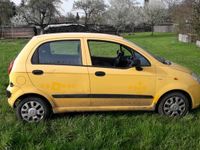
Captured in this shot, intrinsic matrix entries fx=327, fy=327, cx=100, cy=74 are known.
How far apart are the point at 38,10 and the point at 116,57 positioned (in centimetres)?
4371

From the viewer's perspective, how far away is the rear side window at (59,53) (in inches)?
224

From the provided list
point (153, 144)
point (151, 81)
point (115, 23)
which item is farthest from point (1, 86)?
point (115, 23)

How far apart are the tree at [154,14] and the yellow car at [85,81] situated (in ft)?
165

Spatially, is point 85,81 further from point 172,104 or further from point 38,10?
point 38,10

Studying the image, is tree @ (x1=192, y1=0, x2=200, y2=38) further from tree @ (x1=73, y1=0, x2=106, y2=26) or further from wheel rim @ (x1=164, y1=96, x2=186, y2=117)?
tree @ (x1=73, y1=0, x2=106, y2=26)

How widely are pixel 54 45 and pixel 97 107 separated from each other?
1.34m

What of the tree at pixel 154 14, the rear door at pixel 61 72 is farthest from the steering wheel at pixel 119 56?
the tree at pixel 154 14

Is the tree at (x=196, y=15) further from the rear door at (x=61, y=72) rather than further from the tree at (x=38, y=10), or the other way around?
the tree at (x=38, y=10)

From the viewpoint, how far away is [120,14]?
55500 mm

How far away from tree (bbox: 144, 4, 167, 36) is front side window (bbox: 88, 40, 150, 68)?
50.0 metres

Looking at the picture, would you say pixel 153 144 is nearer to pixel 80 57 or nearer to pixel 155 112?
pixel 155 112

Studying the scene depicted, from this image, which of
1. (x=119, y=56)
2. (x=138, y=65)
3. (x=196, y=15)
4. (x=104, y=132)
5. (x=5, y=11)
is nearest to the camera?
(x=104, y=132)

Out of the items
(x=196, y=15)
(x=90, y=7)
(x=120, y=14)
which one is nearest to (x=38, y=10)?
(x=90, y=7)

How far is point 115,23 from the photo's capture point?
2160 inches
